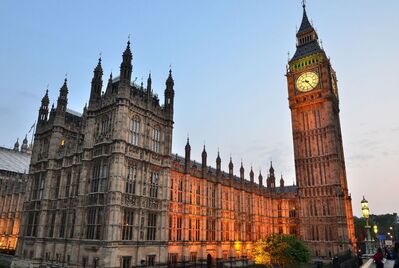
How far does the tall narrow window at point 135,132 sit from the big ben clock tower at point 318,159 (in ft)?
155

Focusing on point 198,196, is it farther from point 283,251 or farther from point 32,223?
point 32,223

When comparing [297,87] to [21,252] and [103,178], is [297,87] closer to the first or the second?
[103,178]

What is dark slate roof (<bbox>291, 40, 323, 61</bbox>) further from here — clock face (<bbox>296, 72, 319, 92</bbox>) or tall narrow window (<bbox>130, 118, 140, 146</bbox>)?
tall narrow window (<bbox>130, 118, 140, 146</bbox>)

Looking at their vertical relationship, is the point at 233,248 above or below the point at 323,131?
below

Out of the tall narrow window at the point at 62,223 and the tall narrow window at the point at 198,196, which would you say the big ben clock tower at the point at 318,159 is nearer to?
the tall narrow window at the point at 198,196

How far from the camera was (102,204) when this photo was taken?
3441 cm

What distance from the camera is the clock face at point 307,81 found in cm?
7744

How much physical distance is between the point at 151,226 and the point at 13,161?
79.4 m

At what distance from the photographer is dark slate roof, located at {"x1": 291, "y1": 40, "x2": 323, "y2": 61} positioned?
268 feet

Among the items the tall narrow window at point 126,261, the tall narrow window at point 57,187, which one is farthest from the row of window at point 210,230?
the tall narrow window at point 57,187

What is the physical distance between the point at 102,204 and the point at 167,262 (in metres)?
11.5

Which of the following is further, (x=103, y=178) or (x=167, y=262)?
(x=167, y=262)

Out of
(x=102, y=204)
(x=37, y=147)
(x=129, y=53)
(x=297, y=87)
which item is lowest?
(x=102, y=204)

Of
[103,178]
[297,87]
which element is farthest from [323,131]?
[103,178]
